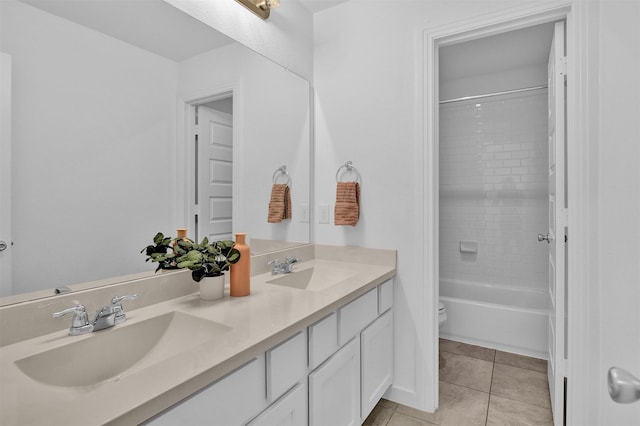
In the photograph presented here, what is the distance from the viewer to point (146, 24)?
1.28 m

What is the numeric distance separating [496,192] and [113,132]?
3.04 metres

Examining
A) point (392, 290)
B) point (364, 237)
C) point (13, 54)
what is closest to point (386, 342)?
point (392, 290)

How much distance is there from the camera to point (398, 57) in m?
1.90

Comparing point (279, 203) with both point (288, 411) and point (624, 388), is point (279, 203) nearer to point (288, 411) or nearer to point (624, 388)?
point (288, 411)

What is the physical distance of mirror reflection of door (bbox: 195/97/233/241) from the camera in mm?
1499

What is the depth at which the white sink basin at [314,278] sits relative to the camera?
1.71 m

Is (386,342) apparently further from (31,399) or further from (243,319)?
(31,399)

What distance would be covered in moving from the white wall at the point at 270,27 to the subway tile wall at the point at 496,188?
1.76 metres

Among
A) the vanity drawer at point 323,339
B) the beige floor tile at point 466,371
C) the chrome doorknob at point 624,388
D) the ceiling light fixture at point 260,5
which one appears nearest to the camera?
the chrome doorknob at point 624,388

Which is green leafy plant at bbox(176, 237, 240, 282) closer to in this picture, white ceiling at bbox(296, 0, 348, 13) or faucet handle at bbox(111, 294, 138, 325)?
faucet handle at bbox(111, 294, 138, 325)

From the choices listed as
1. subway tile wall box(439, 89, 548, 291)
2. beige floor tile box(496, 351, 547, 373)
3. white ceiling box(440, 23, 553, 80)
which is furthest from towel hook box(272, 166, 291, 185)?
beige floor tile box(496, 351, 547, 373)

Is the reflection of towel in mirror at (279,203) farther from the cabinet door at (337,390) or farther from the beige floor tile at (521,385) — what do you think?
the beige floor tile at (521,385)

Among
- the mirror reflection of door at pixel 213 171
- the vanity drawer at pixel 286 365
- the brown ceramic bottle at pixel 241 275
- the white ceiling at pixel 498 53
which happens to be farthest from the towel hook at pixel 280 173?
the white ceiling at pixel 498 53

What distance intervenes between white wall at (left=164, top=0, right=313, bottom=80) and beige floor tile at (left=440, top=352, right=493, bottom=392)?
2.16 m
